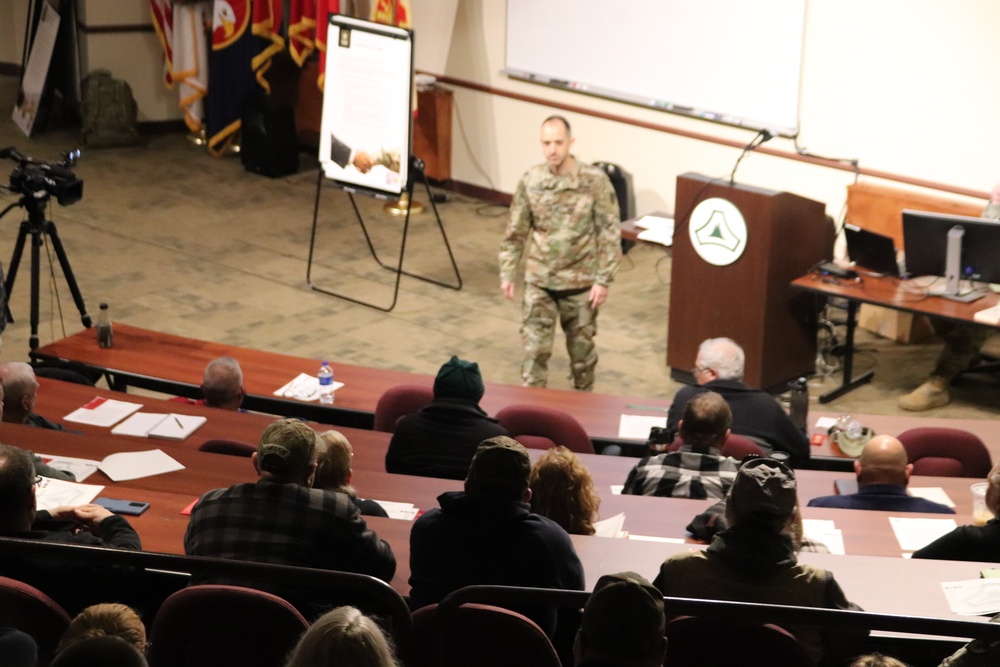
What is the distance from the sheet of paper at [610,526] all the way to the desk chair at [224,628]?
4.24 feet

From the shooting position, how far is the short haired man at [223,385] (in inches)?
224

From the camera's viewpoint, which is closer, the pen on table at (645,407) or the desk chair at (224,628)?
the desk chair at (224,628)

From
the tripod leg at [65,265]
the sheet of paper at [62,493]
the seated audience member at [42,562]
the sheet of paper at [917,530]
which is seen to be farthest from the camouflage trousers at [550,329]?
the seated audience member at [42,562]

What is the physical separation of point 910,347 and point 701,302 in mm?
1707

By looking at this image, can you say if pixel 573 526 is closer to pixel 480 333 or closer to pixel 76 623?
pixel 76 623

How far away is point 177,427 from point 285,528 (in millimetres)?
2000

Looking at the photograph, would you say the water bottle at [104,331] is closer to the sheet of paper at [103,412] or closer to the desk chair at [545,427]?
the sheet of paper at [103,412]

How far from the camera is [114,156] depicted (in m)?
12.5

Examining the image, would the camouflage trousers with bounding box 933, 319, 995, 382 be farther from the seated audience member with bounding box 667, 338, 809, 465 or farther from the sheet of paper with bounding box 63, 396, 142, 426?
the sheet of paper with bounding box 63, 396, 142, 426

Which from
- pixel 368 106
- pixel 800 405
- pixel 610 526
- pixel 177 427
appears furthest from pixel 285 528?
pixel 368 106

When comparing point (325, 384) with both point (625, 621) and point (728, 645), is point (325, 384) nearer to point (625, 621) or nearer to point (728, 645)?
point (728, 645)

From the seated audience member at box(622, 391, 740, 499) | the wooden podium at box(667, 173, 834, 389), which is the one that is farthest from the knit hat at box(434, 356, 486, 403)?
the wooden podium at box(667, 173, 834, 389)

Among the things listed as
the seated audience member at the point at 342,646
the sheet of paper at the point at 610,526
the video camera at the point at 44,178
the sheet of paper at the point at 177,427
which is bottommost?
the sheet of paper at the point at 177,427

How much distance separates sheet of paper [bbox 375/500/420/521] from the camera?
439 cm
